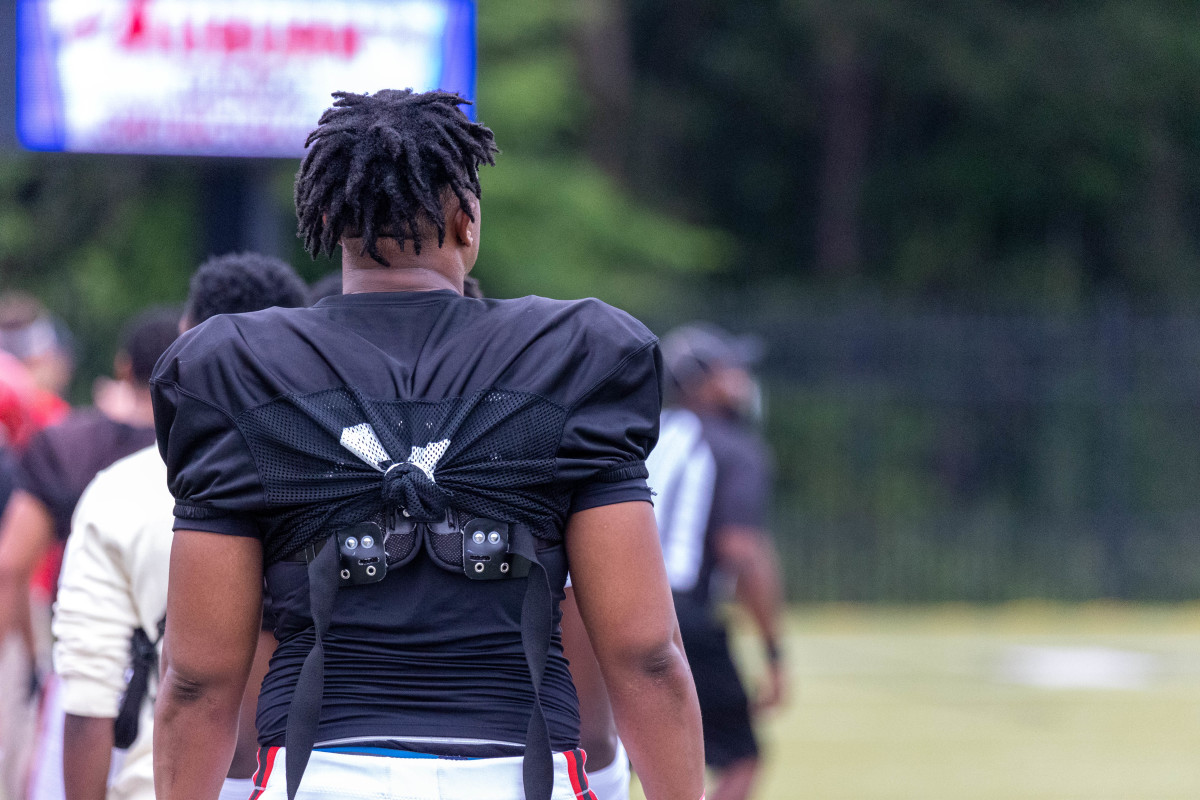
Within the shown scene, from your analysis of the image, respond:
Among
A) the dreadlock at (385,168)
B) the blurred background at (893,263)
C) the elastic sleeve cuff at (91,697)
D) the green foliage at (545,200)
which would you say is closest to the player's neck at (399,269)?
the dreadlock at (385,168)

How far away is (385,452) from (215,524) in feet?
0.81

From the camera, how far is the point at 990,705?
→ 1020 cm

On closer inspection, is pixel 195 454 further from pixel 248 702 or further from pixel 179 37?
pixel 179 37

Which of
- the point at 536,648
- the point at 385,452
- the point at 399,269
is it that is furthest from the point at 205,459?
the point at 536,648

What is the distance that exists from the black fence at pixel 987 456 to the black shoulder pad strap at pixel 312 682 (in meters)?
12.0

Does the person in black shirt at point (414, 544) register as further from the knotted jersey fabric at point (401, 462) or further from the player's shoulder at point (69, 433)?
the player's shoulder at point (69, 433)

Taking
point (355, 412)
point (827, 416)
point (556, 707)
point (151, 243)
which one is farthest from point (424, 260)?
point (151, 243)

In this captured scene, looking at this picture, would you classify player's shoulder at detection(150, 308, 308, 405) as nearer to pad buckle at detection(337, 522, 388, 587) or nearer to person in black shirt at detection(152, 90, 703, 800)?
person in black shirt at detection(152, 90, 703, 800)

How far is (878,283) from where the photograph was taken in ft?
78.6

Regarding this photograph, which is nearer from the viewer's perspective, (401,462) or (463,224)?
(401,462)

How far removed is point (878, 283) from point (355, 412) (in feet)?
73.0

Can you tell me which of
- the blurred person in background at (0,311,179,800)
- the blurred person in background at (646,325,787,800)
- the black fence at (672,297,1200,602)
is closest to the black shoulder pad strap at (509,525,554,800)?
the blurred person in background at (0,311,179,800)

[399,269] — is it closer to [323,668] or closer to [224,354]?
[224,354]

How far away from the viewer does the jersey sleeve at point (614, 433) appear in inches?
87.1
